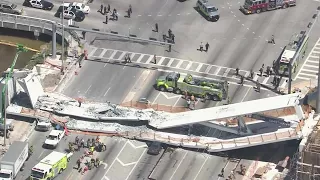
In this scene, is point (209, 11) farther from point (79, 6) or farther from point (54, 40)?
point (54, 40)

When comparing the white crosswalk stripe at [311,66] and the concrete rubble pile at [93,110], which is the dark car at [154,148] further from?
the white crosswalk stripe at [311,66]

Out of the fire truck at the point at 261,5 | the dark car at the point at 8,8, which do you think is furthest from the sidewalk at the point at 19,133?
the fire truck at the point at 261,5

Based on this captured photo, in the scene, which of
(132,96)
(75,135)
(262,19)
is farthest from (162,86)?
(262,19)

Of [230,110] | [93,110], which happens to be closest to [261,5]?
[230,110]

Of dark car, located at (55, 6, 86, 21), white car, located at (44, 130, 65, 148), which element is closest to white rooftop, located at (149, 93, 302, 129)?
white car, located at (44, 130, 65, 148)

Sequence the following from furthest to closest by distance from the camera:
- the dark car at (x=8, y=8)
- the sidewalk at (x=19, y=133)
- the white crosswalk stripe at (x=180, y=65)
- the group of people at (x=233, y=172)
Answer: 1. the dark car at (x=8, y=8)
2. the white crosswalk stripe at (x=180, y=65)
3. the sidewalk at (x=19, y=133)
4. the group of people at (x=233, y=172)

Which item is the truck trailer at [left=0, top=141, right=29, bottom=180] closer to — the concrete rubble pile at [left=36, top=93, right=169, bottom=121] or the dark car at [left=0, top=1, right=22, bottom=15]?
the concrete rubble pile at [left=36, top=93, right=169, bottom=121]
